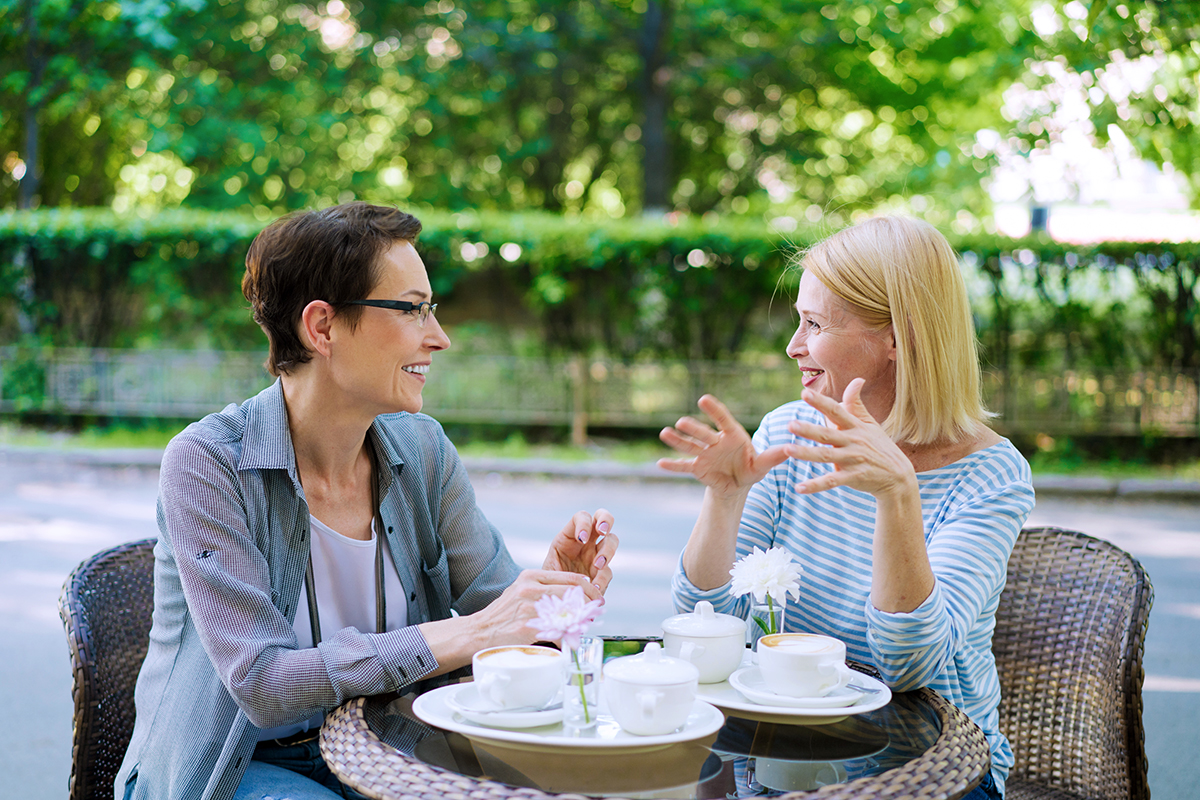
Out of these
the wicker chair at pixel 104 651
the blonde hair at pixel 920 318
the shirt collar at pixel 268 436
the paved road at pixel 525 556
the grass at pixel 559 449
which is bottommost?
the paved road at pixel 525 556

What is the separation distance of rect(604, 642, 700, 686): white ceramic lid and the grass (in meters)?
7.93

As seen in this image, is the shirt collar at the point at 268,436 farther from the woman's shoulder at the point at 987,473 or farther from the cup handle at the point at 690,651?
the woman's shoulder at the point at 987,473

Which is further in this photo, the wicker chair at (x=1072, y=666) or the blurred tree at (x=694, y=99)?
the blurred tree at (x=694, y=99)

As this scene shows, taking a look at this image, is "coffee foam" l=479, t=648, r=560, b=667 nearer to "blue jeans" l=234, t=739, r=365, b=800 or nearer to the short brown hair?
"blue jeans" l=234, t=739, r=365, b=800

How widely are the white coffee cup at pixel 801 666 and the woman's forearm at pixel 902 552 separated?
173mm

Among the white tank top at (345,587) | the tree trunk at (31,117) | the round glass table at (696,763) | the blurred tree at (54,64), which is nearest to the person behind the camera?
the round glass table at (696,763)

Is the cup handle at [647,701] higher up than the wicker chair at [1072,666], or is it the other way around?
the cup handle at [647,701]

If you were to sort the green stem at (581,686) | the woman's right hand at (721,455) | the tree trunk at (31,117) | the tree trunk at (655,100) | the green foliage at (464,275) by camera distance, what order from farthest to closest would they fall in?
the tree trunk at (655,100), the tree trunk at (31,117), the green foliage at (464,275), the woman's right hand at (721,455), the green stem at (581,686)

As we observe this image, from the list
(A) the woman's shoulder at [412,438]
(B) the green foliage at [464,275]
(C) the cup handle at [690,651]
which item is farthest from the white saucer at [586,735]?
(B) the green foliage at [464,275]

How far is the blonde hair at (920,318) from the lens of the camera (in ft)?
7.60

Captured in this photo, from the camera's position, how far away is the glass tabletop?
5.13 ft

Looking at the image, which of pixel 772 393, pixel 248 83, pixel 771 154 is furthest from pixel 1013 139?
pixel 248 83

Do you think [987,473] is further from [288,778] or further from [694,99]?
[694,99]

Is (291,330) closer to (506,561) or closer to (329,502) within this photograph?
(329,502)
